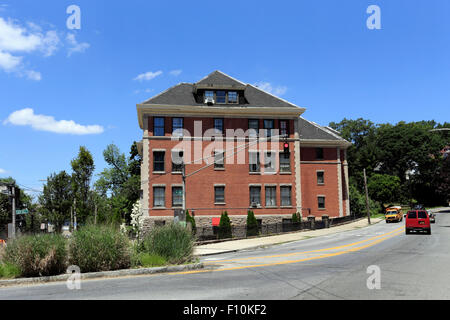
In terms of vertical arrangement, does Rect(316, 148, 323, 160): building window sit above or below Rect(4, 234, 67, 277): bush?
above

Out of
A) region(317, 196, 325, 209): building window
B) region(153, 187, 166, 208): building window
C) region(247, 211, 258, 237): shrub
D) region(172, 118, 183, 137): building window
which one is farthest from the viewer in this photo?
region(317, 196, 325, 209): building window

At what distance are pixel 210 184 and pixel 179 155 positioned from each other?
4572mm

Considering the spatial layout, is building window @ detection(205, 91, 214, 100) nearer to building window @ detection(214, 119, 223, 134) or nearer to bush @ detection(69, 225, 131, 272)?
building window @ detection(214, 119, 223, 134)

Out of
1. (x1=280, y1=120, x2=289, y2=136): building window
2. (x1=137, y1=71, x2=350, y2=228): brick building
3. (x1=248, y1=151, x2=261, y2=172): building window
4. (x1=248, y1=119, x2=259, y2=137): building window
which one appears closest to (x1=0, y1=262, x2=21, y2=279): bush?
(x1=137, y1=71, x2=350, y2=228): brick building

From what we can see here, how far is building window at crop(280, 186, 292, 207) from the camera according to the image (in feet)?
140

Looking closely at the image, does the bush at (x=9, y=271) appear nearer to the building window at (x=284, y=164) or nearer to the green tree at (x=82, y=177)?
the building window at (x=284, y=164)

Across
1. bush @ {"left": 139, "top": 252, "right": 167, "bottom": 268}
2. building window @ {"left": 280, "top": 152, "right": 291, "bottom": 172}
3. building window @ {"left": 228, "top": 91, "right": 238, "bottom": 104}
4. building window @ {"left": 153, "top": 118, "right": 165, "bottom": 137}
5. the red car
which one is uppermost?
building window @ {"left": 228, "top": 91, "right": 238, "bottom": 104}

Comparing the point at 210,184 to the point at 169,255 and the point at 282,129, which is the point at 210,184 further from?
the point at 169,255

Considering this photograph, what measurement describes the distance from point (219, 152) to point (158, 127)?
6978 mm

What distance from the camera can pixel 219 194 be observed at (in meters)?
41.6

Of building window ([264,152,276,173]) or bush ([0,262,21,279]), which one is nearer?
bush ([0,262,21,279])
